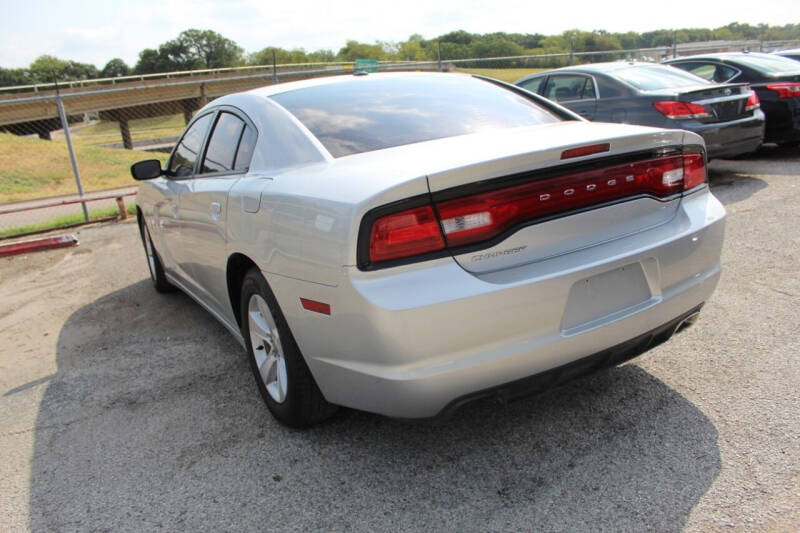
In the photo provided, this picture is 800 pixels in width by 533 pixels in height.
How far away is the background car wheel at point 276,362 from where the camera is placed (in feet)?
9.09

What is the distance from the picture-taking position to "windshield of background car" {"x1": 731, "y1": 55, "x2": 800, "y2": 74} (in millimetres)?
9414

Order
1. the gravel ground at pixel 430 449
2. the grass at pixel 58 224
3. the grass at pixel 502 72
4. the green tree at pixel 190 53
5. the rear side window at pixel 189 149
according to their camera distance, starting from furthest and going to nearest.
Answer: the green tree at pixel 190 53
the grass at pixel 502 72
the grass at pixel 58 224
the rear side window at pixel 189 149
the gravel ground at pixel 430 449

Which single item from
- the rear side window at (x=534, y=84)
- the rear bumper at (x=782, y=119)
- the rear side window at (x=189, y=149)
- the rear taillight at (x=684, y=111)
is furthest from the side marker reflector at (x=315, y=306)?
the rear bumper at (x=782, y=119)

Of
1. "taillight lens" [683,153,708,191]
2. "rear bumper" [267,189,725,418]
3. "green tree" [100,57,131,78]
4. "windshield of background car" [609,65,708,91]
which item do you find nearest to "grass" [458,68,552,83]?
"windshield of background car" [609,65,708,91]

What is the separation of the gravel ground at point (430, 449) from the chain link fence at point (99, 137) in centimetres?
616

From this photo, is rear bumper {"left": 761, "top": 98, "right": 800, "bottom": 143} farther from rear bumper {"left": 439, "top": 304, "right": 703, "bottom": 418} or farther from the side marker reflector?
the side marker reflector

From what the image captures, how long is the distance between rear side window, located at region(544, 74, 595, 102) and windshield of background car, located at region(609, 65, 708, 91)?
1.11ft

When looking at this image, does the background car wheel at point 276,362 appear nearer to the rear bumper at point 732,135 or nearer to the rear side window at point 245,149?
the rear side window at point 245,149

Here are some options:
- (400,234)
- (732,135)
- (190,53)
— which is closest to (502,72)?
(732,135)

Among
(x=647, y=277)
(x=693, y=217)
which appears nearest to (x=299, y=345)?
(x=647, y=277)

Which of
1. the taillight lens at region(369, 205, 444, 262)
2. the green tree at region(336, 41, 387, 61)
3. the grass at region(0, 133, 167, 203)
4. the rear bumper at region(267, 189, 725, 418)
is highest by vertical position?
the green tree at region(336, 41, 387, 61)

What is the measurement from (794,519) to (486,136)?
1.80m

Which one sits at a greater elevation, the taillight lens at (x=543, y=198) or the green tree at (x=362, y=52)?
the green tree at (x=362, y=52)

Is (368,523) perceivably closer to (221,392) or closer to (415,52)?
(221,392)
